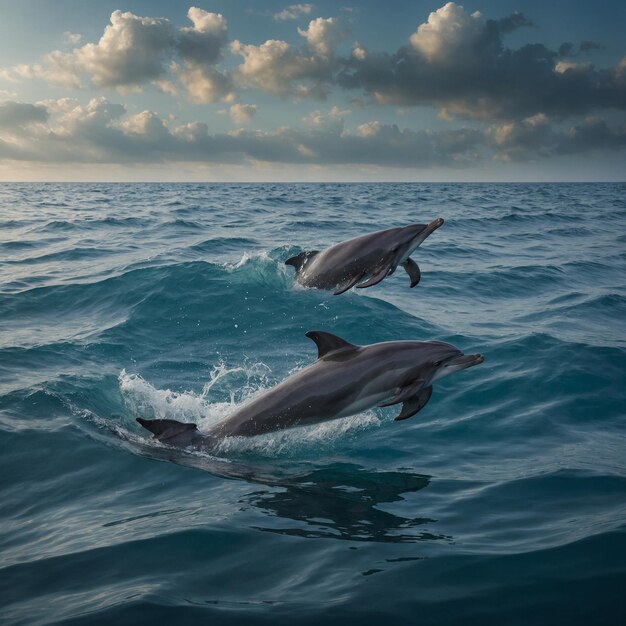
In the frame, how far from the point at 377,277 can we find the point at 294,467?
3.02m

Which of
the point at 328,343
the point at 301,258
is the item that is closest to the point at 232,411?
the point at 328,343

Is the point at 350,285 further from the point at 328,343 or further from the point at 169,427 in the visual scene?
the point at 169,427

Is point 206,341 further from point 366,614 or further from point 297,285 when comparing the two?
point 366,614

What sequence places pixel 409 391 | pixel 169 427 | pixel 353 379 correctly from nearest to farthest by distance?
pixel 409 391 → pixel 353 379 → pixel 169 427

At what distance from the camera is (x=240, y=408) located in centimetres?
850

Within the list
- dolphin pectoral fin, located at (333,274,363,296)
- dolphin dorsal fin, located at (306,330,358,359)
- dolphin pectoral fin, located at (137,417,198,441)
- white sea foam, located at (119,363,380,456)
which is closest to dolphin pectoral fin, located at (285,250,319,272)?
dolphin pectoral fin, located at (333,274,363,296)

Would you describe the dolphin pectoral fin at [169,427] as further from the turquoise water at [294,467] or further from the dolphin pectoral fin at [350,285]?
the dolphin pectoral fin at [350,285]

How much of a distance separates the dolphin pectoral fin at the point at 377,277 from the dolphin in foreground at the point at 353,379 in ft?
4.35

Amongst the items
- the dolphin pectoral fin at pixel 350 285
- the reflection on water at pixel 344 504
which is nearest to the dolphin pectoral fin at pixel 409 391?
the reflection on water at pixel 344 504

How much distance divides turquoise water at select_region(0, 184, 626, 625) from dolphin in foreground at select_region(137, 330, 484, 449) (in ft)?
2.18

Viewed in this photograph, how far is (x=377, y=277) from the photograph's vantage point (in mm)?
9523

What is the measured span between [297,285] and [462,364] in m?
4.75

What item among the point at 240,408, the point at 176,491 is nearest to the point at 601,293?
the point at 240,408

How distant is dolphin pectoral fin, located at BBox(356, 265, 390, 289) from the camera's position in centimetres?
924
